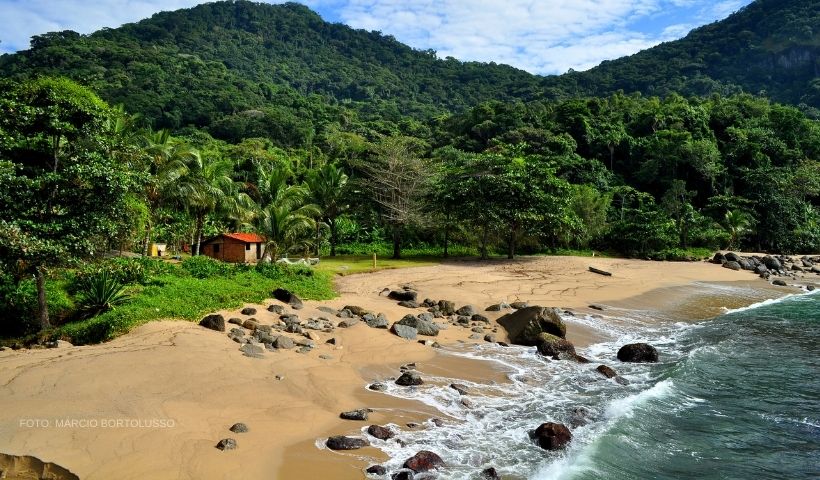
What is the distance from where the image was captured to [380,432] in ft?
26.7

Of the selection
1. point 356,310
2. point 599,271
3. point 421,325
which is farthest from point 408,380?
point 599,271

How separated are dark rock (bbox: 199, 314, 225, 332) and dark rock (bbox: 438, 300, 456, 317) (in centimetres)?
768

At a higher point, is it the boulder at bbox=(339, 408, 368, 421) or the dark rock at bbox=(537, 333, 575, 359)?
the dark rock at bbox=(537, 333, 575, 359)

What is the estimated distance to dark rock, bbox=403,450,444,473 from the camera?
23.4 feet

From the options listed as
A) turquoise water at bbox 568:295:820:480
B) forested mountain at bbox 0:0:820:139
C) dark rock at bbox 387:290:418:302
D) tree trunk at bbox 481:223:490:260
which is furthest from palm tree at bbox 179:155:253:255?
turquoise water at bbox 568:295:820:480

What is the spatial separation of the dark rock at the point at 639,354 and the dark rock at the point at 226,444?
10.3 m

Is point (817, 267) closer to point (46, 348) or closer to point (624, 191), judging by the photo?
point (624, 191)

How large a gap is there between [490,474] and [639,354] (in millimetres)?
8079

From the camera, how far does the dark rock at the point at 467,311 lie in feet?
57.8

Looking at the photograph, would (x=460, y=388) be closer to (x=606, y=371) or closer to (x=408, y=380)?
(x=408, y=380)

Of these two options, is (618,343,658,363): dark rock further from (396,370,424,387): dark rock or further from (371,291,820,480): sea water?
(396,370,424,387): dark rock

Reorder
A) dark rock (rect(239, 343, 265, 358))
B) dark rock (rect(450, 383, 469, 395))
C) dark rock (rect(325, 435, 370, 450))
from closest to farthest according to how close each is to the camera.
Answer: dark rock (rect(325, 435, 370, 450)) → dark rock (rect(450, 383, 469, 395)) → dark rock (rect(239, 343, 265, 358))

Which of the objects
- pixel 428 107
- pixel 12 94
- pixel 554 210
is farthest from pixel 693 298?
pixel 428 107

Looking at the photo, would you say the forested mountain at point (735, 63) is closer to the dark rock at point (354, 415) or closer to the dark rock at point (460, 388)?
the dark rock at point (460, 388)
